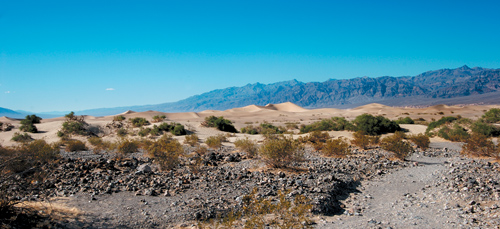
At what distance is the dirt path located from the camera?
6.89 metres

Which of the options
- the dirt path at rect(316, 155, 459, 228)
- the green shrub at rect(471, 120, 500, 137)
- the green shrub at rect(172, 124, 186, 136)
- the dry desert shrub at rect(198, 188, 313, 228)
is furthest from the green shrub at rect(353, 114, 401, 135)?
the dry desert shrub at rect(198, 188, 313, 228)

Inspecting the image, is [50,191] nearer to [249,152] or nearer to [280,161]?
[280,161]

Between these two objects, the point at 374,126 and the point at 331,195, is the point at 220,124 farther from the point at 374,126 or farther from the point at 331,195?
the point at 331,195

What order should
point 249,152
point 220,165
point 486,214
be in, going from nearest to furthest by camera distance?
point 486,214, point 220,165, point 249,152

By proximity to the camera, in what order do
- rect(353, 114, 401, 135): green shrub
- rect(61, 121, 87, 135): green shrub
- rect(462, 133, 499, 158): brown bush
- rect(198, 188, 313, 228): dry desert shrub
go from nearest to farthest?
rect(198, 188, 313, 228): dry desert shrub → rect(462, 133, 499, 158): brown bush → rect(353, 114, 401, 135): green shrub → rect(61, 121, 87, 135): green shrub

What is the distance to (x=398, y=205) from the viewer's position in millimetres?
8227

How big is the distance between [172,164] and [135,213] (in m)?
4.71

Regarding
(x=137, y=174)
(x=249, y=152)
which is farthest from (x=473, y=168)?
(x=137, y=174)

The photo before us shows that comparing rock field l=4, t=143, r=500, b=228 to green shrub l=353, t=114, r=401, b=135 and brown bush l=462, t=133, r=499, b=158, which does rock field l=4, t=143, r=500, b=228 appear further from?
green shrub l=353, t=114, r=401, b=135

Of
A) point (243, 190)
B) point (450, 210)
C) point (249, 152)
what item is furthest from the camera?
point (249, 152)

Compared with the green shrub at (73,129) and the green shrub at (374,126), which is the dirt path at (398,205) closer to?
the green shrub at (374,126)

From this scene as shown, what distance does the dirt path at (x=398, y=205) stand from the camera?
689cm

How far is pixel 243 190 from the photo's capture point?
8.98 meters

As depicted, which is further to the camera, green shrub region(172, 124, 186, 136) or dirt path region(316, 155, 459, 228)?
green shrub region(172, 124, 186, 136)
